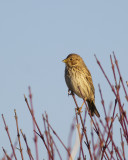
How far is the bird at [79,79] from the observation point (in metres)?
8.11

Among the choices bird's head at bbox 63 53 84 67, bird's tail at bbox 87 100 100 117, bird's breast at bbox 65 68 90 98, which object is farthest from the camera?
bird's head at bbox 63 53 84 67

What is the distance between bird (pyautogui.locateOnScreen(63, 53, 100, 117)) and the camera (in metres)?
8.11

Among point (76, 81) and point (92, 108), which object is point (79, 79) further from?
point (92, 108)

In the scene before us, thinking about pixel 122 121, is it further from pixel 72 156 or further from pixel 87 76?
pixel 87 76

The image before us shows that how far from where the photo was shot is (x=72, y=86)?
800cm

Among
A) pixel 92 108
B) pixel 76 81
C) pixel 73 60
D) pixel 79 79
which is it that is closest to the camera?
pixel 76 81

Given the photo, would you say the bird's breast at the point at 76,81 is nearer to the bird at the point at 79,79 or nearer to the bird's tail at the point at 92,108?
the bird at the point at 79,79

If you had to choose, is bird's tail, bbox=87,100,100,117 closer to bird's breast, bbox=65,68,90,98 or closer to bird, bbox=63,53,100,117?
bird, bbox=63,53,100,117

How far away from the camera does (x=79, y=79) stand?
27.2 ft

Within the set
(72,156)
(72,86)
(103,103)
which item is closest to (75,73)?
(72,86)

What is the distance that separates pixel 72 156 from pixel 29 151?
74 centimetres

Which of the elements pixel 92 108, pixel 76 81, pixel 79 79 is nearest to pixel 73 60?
pixel 79 79

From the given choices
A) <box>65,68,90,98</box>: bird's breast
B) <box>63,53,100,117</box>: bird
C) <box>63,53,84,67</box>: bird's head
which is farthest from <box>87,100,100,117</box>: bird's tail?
<box>63,53,84,67</box>: bird's head

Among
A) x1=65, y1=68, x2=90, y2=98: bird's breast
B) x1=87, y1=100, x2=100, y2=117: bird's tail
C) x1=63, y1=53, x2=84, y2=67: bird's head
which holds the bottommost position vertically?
x1=87, y1=100, x2=100, y2=117: bird's tail
